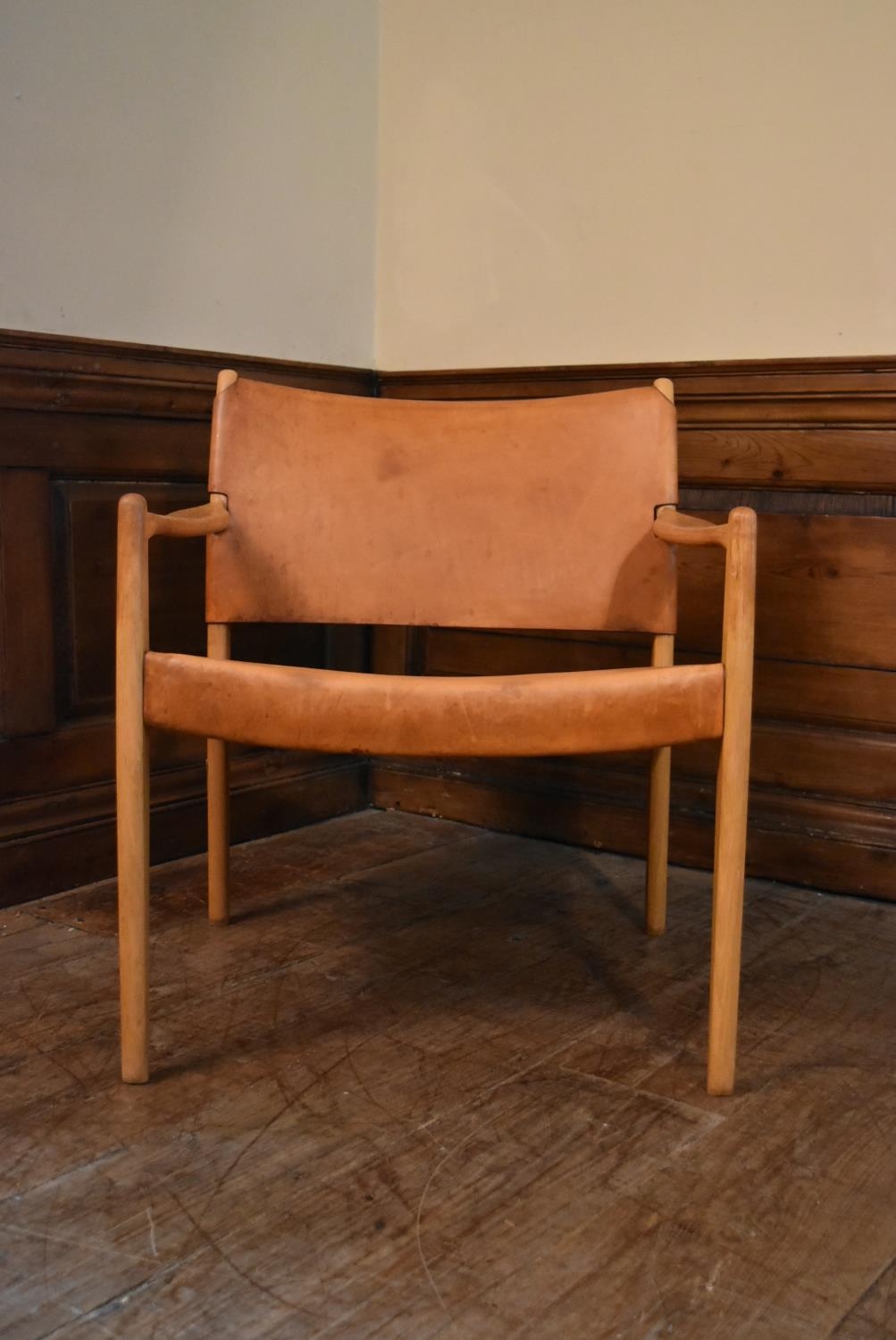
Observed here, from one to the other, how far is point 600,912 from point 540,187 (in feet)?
3.74

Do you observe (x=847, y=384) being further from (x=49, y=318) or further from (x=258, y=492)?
(x=49, y=318)

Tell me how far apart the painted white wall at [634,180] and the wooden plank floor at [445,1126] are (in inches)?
34.5

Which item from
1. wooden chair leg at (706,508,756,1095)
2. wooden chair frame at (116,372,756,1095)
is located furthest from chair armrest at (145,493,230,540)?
wooden chair leg at (706,508,756,1095)

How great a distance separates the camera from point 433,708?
1155mm

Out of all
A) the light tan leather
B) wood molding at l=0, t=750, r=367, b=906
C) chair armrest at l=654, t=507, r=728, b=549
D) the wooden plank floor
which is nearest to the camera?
the wooden plank floor

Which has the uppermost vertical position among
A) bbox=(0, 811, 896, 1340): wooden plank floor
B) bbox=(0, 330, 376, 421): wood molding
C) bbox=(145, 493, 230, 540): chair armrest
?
bbox=(0, 330, 376, 421): wood molding

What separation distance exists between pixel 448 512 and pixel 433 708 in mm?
510

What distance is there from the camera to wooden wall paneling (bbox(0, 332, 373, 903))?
174 centimetres

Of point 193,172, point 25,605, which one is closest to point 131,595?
point 25,605

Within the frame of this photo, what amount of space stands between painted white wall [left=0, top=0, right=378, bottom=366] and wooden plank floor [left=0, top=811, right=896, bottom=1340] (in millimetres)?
847

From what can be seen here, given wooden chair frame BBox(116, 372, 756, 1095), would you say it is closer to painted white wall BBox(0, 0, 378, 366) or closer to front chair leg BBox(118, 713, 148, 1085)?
front chair leg BBox(118, 713, 148, 1085)

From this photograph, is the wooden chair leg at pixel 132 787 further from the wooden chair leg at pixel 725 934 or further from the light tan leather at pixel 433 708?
the wooden chair leg at pixel 725 934

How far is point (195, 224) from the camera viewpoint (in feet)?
6.41

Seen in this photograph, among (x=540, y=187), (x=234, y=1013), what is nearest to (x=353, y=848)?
(x=234, y=1013)
